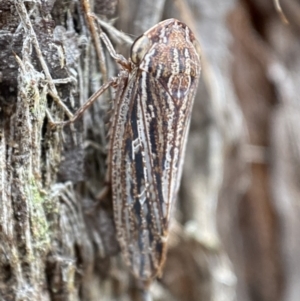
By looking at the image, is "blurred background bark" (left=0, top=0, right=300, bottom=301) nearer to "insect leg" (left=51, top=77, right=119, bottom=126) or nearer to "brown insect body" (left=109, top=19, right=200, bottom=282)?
"insect leg" (left=51, top=77, right=119, bottom=126)

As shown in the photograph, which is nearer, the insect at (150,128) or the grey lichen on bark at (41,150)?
the grey lichen on bark at (41,150)

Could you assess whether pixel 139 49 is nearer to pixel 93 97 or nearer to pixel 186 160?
pixel 93 97

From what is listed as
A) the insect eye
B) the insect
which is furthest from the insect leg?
the insect eye

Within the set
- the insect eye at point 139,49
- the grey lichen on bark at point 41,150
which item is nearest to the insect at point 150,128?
the insect eye at point 139,49

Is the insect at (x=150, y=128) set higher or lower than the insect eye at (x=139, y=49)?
lower

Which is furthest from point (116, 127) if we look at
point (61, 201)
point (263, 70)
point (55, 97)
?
point (263, 70)

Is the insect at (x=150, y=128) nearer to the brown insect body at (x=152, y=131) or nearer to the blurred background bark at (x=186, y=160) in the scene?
the brown insect body at (x=152, y=131)

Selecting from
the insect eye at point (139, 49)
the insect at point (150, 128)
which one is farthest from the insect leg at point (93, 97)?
the insect eye at point (139, 49)

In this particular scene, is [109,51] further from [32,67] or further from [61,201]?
[61,201]
